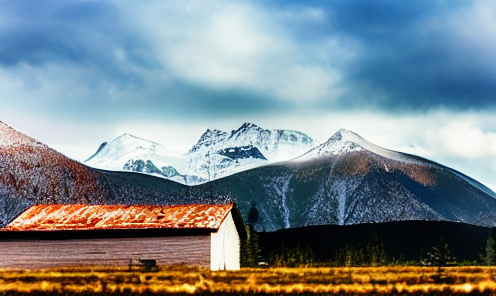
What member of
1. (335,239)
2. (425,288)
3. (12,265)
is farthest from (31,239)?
(335,239)

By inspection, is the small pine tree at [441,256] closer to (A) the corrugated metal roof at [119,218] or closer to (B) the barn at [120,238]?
(B) the barn at [120,238]

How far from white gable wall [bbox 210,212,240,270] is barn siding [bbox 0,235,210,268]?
1489 millimetres

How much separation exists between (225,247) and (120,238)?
347 inches

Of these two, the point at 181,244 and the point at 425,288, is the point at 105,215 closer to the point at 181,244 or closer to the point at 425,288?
the point at 181,244

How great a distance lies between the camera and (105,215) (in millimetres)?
48469

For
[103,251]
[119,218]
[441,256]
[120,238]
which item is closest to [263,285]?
[120,238]

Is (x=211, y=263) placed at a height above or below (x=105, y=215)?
below

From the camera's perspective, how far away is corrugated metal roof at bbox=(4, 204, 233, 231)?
45188mm

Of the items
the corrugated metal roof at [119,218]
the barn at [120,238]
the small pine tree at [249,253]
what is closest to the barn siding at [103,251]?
the barn at [120,238]

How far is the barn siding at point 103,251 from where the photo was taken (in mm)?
44103

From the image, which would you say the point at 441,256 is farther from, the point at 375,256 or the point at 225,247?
the point at 225,247

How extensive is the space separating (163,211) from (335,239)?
139690mm

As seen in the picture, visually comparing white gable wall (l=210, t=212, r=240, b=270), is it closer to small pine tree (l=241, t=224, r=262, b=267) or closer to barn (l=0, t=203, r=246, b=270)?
barn (l=0, t=203, r=246, b=270)

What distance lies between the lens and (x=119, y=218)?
47.3 metres
